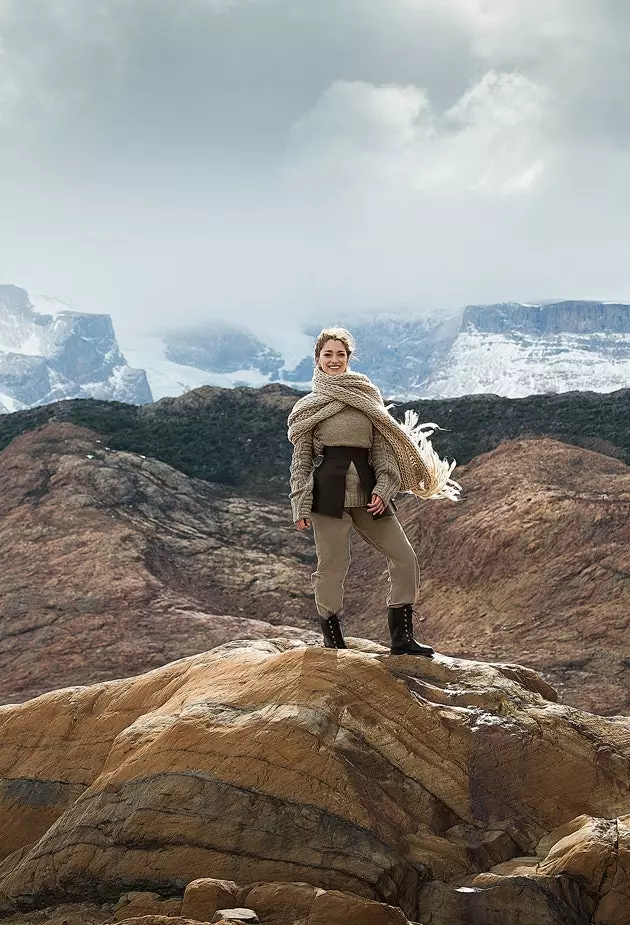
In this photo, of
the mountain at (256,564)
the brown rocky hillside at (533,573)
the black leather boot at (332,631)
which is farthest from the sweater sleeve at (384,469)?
the mountain at (256,564)

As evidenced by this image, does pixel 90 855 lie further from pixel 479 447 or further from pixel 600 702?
pixel 479 447

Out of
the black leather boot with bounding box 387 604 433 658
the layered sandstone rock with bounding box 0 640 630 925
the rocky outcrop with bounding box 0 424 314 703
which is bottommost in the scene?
the rocky outcrop with bounding box 0 424 314 703

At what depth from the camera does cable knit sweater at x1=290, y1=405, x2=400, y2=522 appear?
7879mm

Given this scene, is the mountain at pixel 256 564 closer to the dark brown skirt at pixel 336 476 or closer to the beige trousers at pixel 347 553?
the beige trousers at pixel 347 553

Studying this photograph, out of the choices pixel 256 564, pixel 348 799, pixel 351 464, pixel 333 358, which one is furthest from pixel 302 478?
pixel 256 564

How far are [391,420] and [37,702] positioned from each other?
208 inches

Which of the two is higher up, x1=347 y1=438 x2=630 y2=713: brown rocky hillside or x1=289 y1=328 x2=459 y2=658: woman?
x1=289 y1=328 x2=459 y2=658: woman

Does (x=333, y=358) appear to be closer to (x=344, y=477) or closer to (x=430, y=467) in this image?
(x=344, y=477)

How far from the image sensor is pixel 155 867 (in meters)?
6.56

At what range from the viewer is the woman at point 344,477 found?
7.88 m

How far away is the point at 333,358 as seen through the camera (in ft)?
26.5

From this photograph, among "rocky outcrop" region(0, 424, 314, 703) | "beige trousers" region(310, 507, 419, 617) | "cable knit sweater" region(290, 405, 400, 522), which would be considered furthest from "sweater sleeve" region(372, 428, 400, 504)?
"rocky outcrop" region(0, 424, 314, 703)

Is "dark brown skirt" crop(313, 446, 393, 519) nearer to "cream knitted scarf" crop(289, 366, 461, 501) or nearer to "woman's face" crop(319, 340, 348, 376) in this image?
"cream knitted scarf" crop(289, 366, 461, 501)

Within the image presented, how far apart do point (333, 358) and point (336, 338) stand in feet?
0.64
